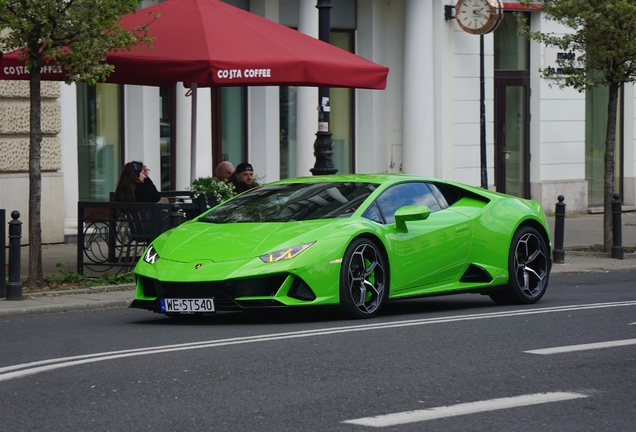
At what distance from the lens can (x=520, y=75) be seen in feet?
82.7

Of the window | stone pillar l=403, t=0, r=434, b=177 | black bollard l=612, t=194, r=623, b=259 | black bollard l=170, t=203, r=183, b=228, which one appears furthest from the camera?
stone pillar l=403, t=0, r=434, b=177

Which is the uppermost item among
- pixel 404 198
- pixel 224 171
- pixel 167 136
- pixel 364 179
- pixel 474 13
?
pixel 474 13

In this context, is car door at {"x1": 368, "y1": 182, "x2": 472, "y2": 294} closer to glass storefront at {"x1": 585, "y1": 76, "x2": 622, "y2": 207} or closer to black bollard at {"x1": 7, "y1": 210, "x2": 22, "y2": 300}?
black bollard at {"x1": 7, "y1": 210, "x2": 22, "y2": 300}

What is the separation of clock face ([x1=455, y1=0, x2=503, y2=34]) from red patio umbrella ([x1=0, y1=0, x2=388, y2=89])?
788 cm

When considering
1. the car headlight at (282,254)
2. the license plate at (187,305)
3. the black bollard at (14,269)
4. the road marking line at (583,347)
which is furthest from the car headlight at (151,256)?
the road marking line at (583,347)

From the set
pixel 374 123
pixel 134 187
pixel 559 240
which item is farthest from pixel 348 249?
pixel 374 123

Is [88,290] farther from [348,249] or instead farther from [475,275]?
[475,275]

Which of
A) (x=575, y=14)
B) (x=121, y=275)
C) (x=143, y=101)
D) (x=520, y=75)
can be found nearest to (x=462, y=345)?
(x=121, y=275)

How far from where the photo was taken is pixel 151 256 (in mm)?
9688

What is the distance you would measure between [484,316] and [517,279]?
1279 mm

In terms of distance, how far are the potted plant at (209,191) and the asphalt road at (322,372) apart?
3624 millimetres

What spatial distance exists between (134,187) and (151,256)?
182 inches

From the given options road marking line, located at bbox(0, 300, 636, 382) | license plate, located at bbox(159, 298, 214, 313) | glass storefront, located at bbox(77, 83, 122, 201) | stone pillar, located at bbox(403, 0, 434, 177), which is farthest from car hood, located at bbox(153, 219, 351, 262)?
stone pillar, located at bbox(403, 0, 434, 177)

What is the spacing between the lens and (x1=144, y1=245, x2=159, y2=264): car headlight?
31.5 feet
